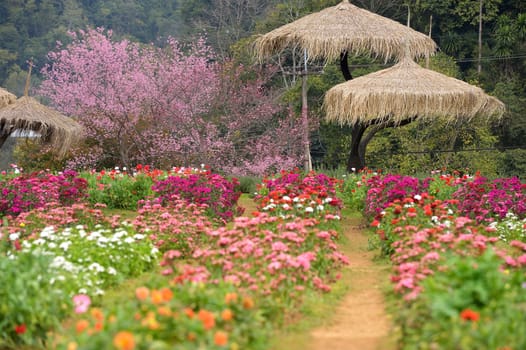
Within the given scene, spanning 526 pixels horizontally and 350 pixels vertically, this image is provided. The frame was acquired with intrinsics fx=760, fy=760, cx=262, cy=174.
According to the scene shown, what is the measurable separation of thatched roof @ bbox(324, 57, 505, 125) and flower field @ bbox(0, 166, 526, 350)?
2988 mm

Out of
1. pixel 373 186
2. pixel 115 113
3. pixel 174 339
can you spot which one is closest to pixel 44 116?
pixel 115 113

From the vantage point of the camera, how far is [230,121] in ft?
70.1

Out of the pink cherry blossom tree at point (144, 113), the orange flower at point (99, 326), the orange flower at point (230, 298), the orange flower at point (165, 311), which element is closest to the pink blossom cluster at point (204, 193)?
the orange flower at point (230, 298)

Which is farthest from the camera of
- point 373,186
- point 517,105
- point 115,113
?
point 517,105

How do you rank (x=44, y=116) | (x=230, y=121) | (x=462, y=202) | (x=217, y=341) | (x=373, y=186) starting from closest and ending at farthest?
(x=217, y=341), (x=462, y=202), (x=373, y=186), (x=44, y=116), (x=230, y=121)

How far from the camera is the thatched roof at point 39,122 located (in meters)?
13.5

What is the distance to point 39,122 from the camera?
1364cm

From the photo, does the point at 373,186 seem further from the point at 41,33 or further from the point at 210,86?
the point at 41,33

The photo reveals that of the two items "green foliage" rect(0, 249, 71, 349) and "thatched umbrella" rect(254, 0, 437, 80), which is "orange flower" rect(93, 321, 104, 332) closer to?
"green foliage" rect(0, 249, 71, 349)

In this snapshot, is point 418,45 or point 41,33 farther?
point 41,33

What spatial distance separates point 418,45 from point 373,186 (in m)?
4.49

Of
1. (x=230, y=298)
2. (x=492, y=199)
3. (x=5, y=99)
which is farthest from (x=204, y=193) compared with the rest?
(x=5, y=99)

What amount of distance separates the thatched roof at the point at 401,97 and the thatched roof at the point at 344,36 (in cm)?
82

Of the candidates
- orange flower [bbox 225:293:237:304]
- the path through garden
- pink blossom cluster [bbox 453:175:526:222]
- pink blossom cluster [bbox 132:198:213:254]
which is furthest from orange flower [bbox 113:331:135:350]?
pink blossom cluster [bbox 453:175:526:222]
